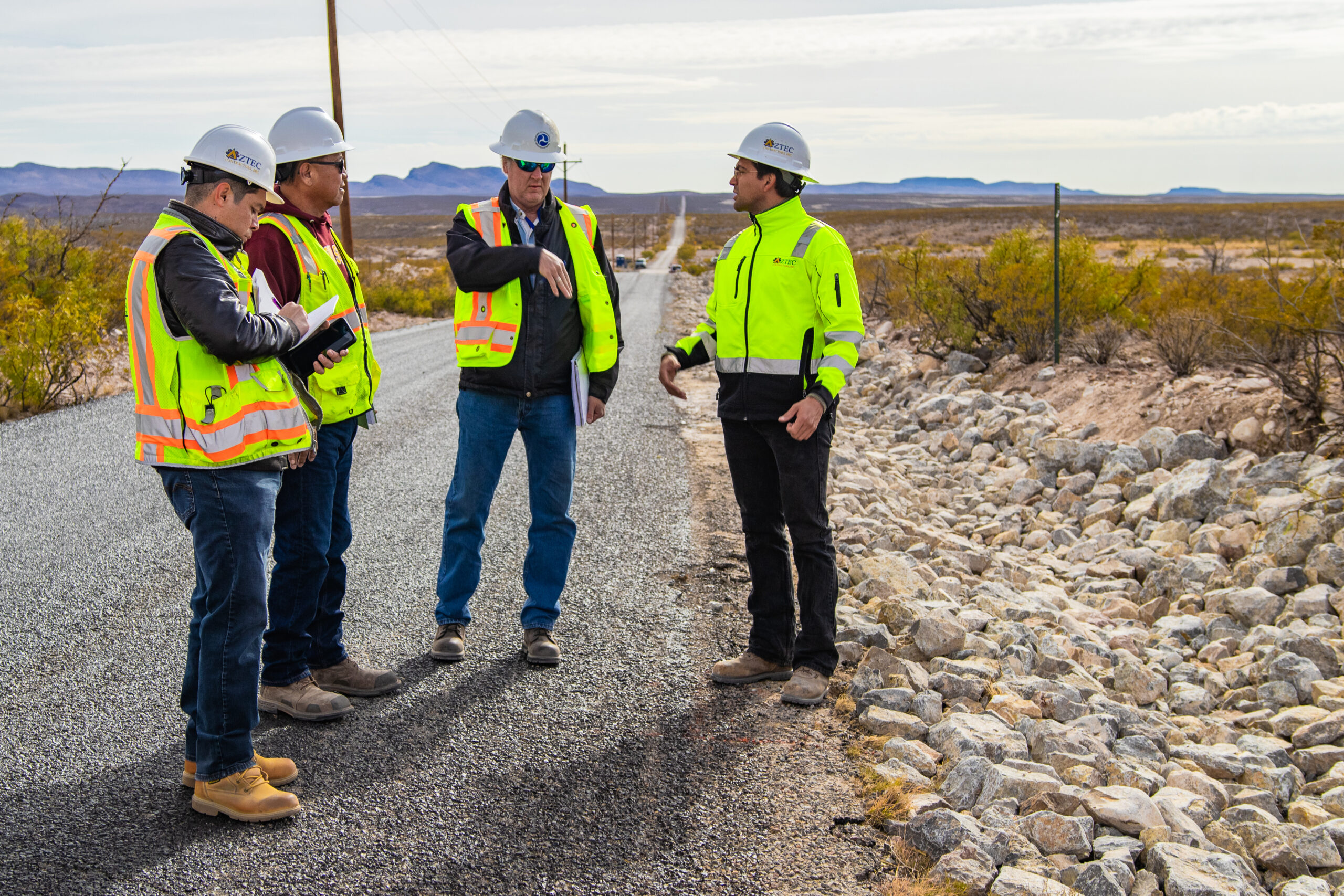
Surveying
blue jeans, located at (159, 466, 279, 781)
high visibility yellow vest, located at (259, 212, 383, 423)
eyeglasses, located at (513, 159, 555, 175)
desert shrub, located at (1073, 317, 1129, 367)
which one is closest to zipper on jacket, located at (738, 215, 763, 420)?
eyeglasses, located at (513, 159, 555, 175)

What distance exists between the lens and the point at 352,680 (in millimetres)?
3592

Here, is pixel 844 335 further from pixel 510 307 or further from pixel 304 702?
pixel 304 702

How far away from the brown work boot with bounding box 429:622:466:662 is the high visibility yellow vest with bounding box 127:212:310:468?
1.48 metres

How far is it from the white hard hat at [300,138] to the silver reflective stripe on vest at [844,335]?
74.8 inches

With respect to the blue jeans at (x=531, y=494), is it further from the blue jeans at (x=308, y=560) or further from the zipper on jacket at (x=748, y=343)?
the zipper on jacket at (x=748, y=343)

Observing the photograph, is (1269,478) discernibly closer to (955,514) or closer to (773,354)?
(955,514)

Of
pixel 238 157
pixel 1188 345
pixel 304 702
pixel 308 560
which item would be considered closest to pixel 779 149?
pixel 238 157

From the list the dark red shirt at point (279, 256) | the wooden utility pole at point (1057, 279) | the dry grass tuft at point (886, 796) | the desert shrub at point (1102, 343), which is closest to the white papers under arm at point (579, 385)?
the dark red shirt at point (279, 256)

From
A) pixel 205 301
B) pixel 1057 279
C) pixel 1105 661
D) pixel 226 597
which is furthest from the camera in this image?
pixel 1057 279

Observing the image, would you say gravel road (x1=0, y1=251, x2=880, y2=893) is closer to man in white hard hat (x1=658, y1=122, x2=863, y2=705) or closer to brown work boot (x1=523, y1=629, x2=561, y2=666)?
brown work boot (x1=523, y1=629, x2=561, y2=666)

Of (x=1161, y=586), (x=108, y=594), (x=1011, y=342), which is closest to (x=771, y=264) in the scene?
(x=1161, y=586)

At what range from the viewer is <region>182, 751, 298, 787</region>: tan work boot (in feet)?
9.54

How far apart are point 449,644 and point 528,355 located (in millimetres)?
1262

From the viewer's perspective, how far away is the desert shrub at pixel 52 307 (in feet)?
31.7
